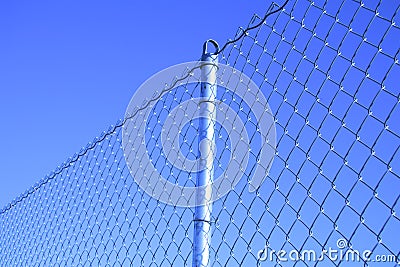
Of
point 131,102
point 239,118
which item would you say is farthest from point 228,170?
point 131,102

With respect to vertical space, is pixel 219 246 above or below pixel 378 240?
above

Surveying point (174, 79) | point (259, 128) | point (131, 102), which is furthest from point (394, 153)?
point (131, 102)

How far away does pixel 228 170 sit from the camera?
2.13m

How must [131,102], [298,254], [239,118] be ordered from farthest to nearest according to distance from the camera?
[131,102]
[239,118]
[298,254]

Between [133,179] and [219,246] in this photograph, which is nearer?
[219,246]

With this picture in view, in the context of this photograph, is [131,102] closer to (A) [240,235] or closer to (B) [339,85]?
(A) [240,235]

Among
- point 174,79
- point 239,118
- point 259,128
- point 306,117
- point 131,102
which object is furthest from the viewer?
point 131,102

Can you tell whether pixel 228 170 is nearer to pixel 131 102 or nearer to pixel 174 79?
pixel 174 79

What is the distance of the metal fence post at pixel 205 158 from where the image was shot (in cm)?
214

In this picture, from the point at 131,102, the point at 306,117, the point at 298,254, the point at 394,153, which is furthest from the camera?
the point at 131,102

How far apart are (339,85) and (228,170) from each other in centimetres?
58

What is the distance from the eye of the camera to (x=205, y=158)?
2.24 m

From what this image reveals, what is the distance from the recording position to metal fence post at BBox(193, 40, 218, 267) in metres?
2.14

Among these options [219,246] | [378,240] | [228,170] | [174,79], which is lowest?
[378,240]
